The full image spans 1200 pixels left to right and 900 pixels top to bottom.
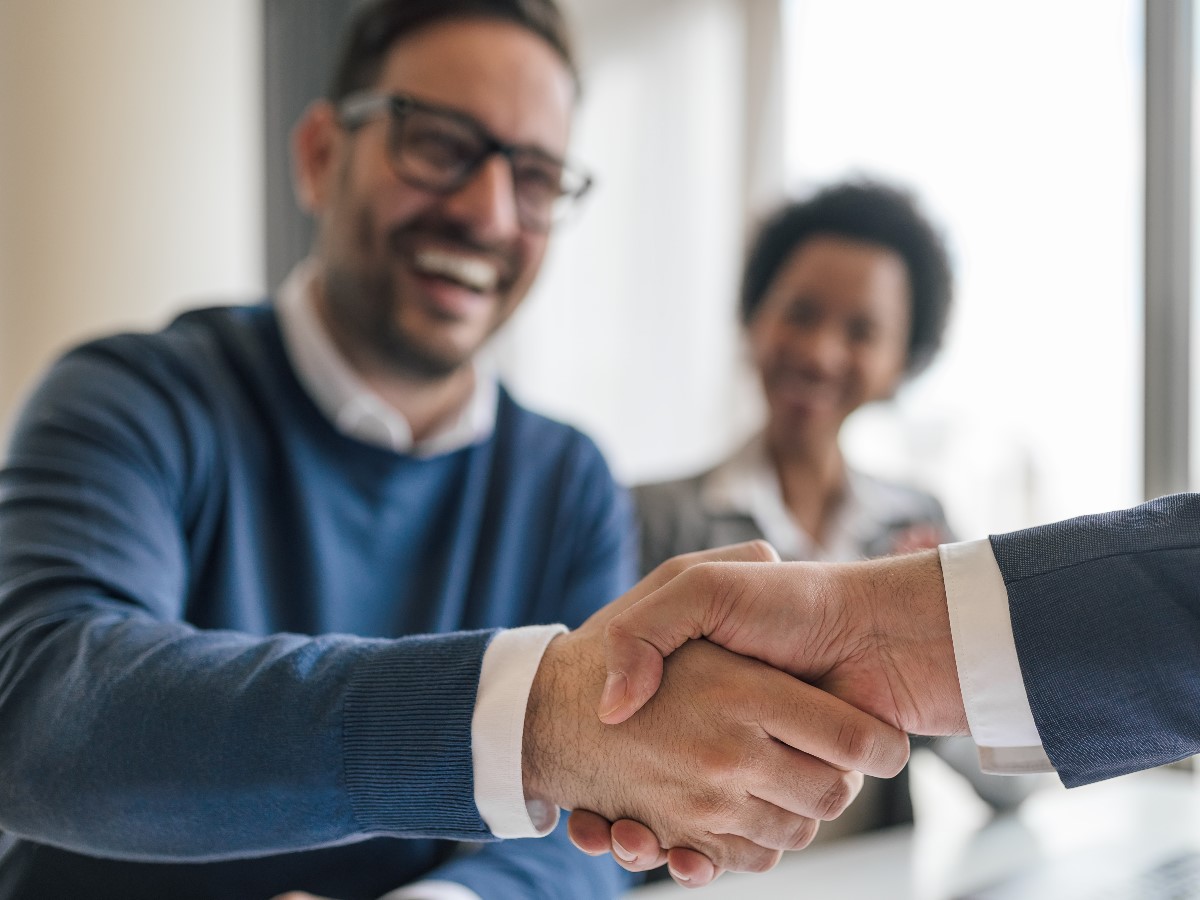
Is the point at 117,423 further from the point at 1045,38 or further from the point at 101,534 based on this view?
the point at 1045,38

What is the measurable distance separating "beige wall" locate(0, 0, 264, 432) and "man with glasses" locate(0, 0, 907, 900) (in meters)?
0.88

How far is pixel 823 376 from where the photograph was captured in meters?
2.06

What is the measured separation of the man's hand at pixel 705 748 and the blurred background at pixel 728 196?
1.57 m

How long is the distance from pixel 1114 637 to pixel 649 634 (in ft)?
1.13

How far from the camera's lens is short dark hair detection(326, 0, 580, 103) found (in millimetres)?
1427

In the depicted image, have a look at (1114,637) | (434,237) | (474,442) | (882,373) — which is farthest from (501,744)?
(882,373)

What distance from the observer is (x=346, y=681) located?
799 millimetres

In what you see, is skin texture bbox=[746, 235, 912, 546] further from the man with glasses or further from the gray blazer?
the man with glasses

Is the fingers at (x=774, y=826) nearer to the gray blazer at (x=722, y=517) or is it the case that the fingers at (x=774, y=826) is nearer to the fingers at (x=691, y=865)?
→ the fingers at (x=691, y=865)

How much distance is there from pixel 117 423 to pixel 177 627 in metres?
0.32

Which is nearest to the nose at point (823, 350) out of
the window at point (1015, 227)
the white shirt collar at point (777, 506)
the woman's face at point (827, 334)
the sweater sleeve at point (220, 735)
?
the woman's face at point (827, 334)

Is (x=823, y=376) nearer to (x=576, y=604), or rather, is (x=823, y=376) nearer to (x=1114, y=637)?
(x=576, y=604)

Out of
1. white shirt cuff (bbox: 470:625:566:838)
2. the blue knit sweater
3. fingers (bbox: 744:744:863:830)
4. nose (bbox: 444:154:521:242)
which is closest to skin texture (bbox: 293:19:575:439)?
nose (bbox: 444:154:521:242)

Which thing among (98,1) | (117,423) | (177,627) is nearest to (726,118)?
(98,1)
